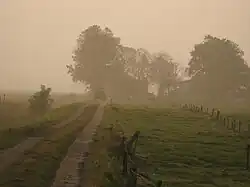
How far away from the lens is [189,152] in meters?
44.5

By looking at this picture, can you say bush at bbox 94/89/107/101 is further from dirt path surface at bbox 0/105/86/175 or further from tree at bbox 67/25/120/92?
dirt path surface at bbox 0/105/86/175

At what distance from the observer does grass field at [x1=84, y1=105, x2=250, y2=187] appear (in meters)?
34.5

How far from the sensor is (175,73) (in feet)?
603

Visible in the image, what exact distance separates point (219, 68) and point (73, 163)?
121614 mm

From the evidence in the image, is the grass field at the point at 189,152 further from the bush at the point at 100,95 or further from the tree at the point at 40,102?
the bush at the point at 100,95

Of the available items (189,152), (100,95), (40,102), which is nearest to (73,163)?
(189,152)

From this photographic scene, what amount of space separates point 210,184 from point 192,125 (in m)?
34.2

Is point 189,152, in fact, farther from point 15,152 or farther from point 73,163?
point 15,152

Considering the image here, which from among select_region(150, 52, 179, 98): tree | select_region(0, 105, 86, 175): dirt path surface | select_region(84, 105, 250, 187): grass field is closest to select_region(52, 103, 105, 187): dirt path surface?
select_region(84, 105, 250, 187): grass field

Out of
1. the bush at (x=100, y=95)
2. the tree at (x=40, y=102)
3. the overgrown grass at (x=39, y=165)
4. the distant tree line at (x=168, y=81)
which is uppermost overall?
the distant tree line at (x=168, y=81)

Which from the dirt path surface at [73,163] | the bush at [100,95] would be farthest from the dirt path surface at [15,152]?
the bush at [100,95]

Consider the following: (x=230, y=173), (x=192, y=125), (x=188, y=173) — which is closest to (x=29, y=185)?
(x=188, y=173)

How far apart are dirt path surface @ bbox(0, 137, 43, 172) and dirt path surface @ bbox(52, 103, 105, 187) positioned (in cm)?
370

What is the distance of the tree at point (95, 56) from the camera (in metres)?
151
